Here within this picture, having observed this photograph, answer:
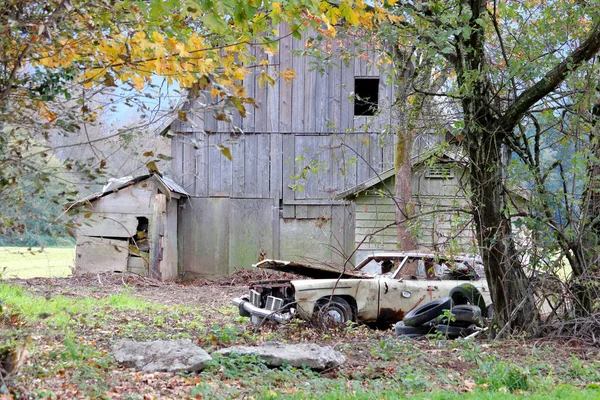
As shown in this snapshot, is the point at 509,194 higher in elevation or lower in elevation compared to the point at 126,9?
lower

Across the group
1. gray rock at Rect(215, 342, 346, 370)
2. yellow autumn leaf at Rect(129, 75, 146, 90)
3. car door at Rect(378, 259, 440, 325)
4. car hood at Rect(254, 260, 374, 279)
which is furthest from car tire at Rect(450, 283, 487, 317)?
yellow autumn leaf at Rect(129, 75, 146, 90)

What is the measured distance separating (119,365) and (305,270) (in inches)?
215

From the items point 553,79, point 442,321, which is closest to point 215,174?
point 442,321

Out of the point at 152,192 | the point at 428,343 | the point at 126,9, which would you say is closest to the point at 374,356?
the point at 428,343

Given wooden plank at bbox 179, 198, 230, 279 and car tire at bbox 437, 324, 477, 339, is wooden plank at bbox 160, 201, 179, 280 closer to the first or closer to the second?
wooden plank at bbox 179, 198, 230, 279

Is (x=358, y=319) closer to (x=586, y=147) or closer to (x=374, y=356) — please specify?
(x=374, y=356)

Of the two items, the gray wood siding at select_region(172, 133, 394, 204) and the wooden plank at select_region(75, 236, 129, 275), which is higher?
the gray wood siding at select_region(172, 133, 394, 204)

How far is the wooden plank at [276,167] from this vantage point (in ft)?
73.0

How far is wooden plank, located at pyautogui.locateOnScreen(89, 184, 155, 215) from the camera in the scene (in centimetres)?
2095

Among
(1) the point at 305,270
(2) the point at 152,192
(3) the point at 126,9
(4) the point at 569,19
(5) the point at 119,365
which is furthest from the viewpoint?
(2) the point at 152,192

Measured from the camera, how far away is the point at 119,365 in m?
7.32

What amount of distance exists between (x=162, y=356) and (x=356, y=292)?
5.71 m

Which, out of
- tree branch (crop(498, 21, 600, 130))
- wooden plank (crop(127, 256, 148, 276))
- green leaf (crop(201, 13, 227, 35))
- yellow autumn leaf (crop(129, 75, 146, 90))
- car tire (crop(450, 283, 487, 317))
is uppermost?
tree branch (crop(498, 21, 600, 130))

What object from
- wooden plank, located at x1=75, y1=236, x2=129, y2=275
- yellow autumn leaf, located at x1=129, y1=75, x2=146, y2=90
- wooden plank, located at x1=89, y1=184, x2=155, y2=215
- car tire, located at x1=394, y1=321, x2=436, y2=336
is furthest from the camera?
wooden plank, located at x1=89, y1=184, x2=155, y2=215
